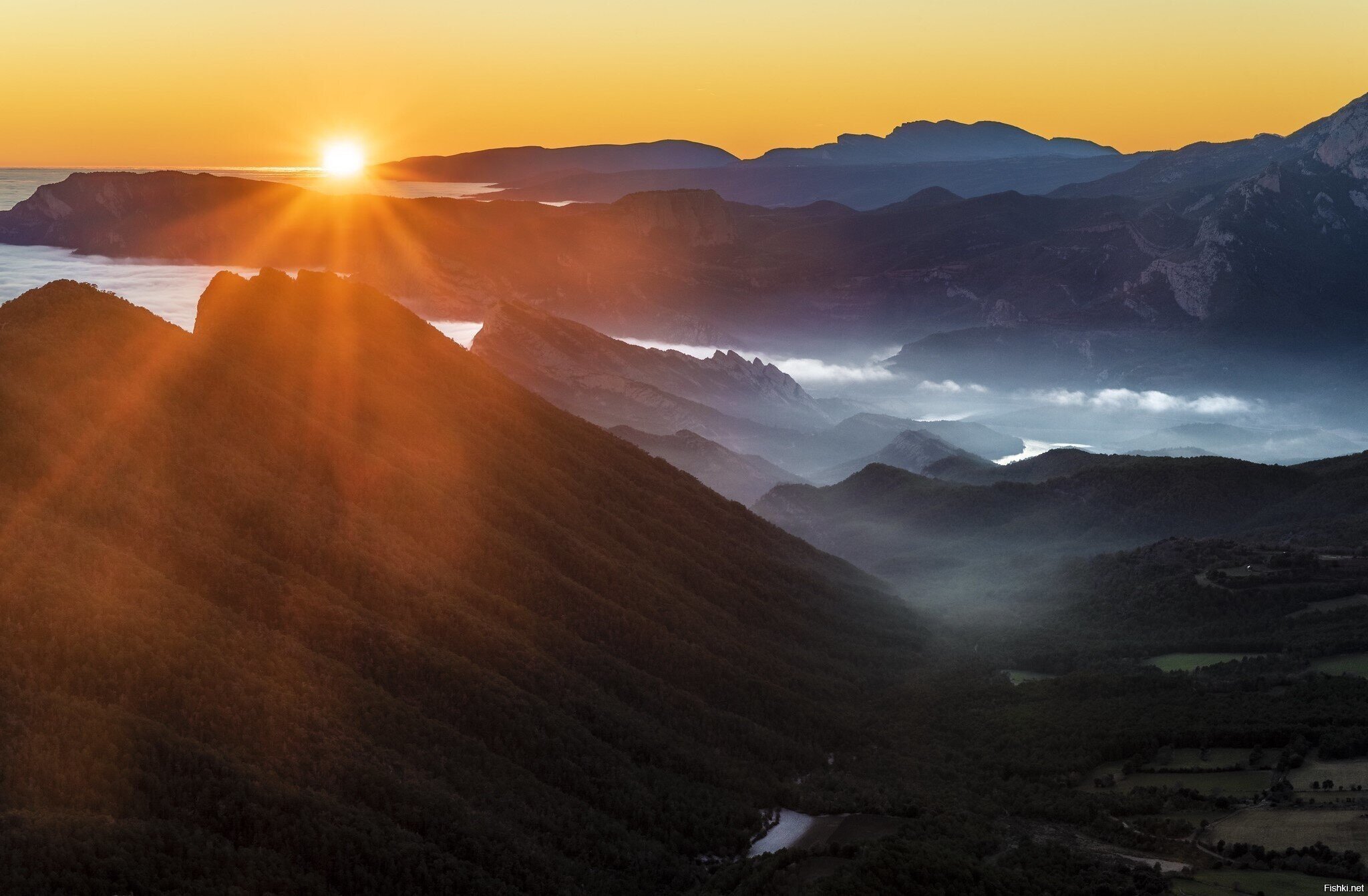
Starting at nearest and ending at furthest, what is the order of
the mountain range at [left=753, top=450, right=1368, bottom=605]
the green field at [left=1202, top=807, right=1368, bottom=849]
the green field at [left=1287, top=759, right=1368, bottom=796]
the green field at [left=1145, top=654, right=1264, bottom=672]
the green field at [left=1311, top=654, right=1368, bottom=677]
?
the green field at [left=1202, top=807, right=1368, bottom=849], the green field at [left=1287, top=759, right=1368, bottom=796], the green field at [left=1311, top=654, right=1368, bottom=677], the green field at [left=1145, top=654, right=1264, bottom=672], the mountain range at [left=753, top=450, right=1368, bottom=605]

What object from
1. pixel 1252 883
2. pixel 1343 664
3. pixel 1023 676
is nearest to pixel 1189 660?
pixel 1343 664

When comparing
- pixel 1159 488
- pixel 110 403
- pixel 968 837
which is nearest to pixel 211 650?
pixel 110 403

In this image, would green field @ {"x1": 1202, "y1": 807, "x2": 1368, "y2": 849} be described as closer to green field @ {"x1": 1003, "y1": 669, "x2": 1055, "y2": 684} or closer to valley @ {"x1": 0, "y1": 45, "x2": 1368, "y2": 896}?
valley @ {"x1": 0, "y1": 45, "x2": 1368, "y2": 896}

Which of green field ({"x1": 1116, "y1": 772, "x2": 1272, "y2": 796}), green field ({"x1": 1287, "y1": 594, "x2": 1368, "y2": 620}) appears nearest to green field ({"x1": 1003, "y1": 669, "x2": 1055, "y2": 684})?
green field ({"x1": 1116, "y1": 772, "x2": 1272, "y2": 796})

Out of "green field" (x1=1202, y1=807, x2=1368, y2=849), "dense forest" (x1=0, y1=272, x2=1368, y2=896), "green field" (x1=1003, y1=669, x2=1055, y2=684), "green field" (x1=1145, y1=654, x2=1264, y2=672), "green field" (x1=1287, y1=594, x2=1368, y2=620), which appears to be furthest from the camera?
"green field" (x1=1287, y1=594, x2=1368, y2=620)

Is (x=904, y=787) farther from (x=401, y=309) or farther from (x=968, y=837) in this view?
(x=401, y=309)

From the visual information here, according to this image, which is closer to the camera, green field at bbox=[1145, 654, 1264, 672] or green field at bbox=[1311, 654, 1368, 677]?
green field at bbox=[1311, 654, 1368, 677]

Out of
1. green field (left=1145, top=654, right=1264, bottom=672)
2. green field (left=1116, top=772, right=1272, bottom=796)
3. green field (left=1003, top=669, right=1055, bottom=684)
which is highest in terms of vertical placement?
green field (left=1145, top=654, right=1264, bottom=672)

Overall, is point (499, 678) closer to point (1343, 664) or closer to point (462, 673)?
point (462, 673)
